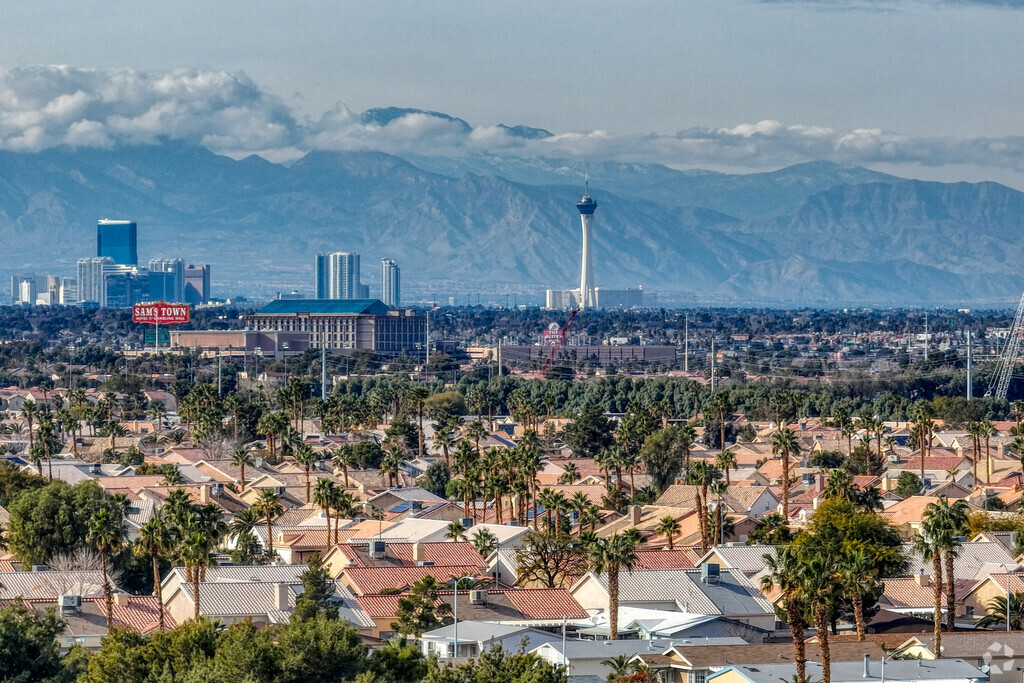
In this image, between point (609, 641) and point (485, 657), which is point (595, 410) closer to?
point (609, 641)

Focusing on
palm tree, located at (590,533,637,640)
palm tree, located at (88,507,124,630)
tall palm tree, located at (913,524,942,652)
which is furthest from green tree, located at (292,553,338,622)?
tall palm tree, located at (913,524,942,652)

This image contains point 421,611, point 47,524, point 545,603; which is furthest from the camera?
point 47,524

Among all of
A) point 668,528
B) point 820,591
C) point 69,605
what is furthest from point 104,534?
point 668,528

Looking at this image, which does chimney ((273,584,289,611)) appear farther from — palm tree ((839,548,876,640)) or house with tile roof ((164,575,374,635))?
palm tree ((839,548,876,640))

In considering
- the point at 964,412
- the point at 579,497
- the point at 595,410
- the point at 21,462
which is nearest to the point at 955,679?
the point at 579,497

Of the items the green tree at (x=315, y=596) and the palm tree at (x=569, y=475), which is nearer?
the green tree at (x=315, y=596)

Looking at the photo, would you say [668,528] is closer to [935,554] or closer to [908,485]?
[935,554]

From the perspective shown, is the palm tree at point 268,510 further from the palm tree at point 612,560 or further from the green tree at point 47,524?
the palm tree at point 612,560

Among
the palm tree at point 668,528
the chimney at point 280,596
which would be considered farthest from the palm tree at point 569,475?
the chimney at point 280,596
